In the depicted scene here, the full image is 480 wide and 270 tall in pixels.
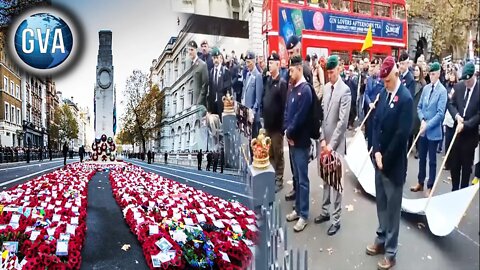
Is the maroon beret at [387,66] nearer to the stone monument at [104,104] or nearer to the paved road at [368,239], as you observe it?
the paved road at [368,239]

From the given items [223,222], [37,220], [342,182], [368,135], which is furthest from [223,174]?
[37,220]

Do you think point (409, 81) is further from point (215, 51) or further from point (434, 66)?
point (215, 51)

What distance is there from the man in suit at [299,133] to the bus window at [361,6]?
0.27 metres

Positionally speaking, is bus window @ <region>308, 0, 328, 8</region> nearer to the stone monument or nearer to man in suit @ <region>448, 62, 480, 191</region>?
man in suit @ <region>448, 62, 480, 191</region>

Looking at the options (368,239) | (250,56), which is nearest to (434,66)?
(368,239)

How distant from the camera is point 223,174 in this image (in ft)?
7.45

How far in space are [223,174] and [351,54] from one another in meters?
0.92

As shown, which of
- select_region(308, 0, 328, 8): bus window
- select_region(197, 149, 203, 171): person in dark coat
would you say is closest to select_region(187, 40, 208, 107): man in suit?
select_region(197, 149, 203, 171): person in dark coat

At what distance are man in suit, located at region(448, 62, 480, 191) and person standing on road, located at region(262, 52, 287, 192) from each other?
67 cm

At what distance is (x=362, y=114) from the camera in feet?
5.38

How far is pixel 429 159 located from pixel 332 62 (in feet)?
1.60

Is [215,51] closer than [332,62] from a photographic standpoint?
No

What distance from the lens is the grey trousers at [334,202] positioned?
1.73m

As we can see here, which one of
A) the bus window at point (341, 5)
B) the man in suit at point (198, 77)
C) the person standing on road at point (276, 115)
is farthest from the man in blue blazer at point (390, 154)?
the man in suit at point (198, 77)
